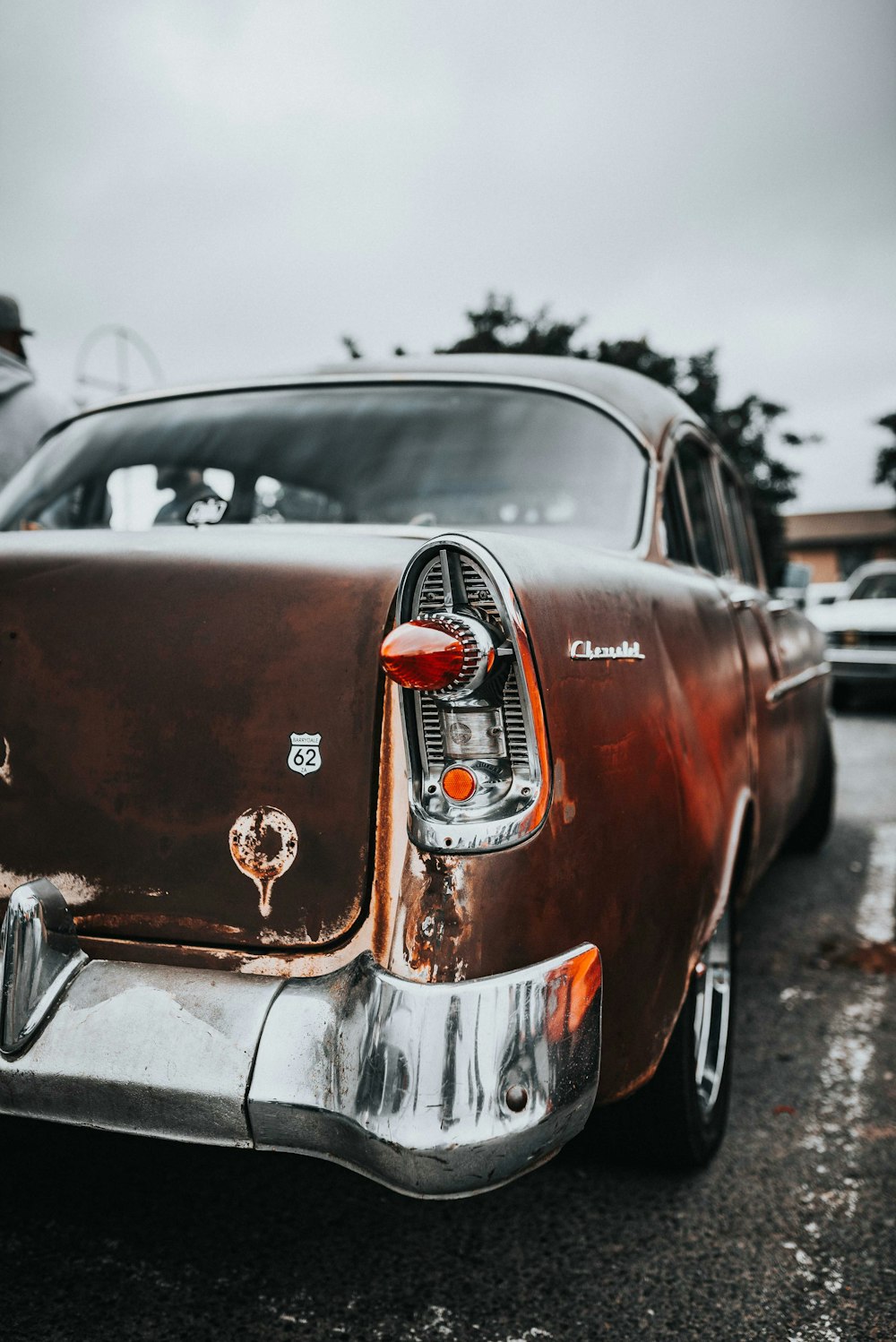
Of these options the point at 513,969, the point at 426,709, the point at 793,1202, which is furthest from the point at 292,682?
the point at 793,1202

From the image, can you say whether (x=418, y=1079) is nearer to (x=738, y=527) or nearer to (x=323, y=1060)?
(x=323, y=1060)

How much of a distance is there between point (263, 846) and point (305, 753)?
155 mm

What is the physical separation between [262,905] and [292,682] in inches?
13.4

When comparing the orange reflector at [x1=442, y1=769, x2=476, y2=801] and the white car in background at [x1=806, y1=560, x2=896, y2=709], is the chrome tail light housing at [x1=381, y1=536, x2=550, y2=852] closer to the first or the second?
the orange reflector at [x1=442, y1=769, x2=476, y2=801]

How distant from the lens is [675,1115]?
2.30 meters

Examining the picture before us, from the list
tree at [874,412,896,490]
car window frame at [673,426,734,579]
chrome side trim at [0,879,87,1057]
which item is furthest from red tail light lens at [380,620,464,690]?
tree at [874,412,896,490]

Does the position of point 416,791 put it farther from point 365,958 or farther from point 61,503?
point 61,503

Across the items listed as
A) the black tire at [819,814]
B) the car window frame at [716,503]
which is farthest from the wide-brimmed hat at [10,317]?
the black tire at [819,814]

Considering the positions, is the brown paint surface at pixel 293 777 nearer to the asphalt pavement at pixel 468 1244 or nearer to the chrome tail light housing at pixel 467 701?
the chrome tail light housing at pixel 467 701

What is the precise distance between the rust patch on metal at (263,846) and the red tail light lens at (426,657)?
0.99 feet

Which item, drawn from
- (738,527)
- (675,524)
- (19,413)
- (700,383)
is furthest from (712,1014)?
(700,383)

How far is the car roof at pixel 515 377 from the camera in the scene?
2.79 metres

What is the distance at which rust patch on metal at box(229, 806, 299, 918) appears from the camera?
1.68 m

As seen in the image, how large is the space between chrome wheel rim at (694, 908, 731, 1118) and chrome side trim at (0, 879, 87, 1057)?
132 centimetres
